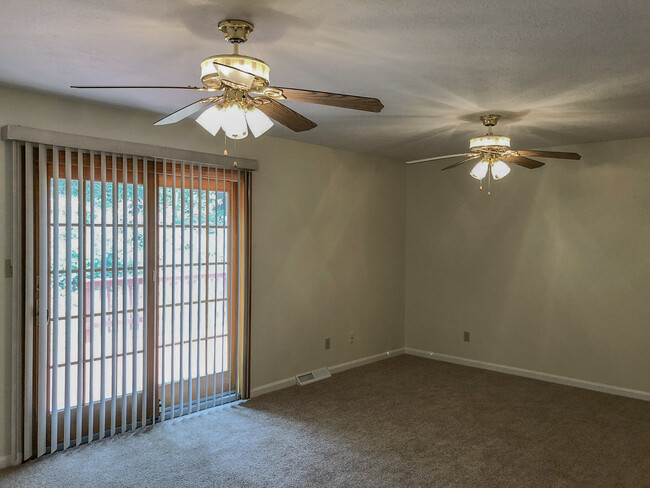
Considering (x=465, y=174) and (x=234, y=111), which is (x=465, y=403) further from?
(x=234, y=111)

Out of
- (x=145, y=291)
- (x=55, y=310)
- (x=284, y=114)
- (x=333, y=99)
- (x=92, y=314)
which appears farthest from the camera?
(x=145, y=291)

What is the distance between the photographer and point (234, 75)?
1.90 meters

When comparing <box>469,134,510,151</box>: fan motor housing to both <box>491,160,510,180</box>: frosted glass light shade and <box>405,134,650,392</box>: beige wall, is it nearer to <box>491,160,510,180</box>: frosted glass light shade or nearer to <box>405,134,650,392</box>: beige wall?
<box>491,160,510,180</box>: frosted glass light shade

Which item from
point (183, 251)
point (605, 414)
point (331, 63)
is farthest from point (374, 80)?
point (605, 414)

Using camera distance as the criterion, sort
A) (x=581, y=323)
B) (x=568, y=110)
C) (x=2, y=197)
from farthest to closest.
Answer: (x=581, y=323) → (x=568, y=110) → (x=2, y=197)

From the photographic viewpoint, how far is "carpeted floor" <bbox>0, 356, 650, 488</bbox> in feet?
Result: 10.1

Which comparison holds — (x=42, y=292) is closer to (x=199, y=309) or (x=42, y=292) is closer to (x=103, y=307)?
(x=103, y=307)

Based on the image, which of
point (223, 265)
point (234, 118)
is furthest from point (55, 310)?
point (234, 118)

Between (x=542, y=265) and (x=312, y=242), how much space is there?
2.33 metres

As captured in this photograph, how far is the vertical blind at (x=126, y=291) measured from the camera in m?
3.31

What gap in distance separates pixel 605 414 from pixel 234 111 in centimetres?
390

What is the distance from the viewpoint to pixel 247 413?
4133mm

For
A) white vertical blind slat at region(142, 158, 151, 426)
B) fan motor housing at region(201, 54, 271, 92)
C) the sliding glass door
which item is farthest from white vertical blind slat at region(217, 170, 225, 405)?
fan motor housing at region(201, 54, 271, 92)

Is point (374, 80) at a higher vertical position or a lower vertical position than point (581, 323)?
higher
